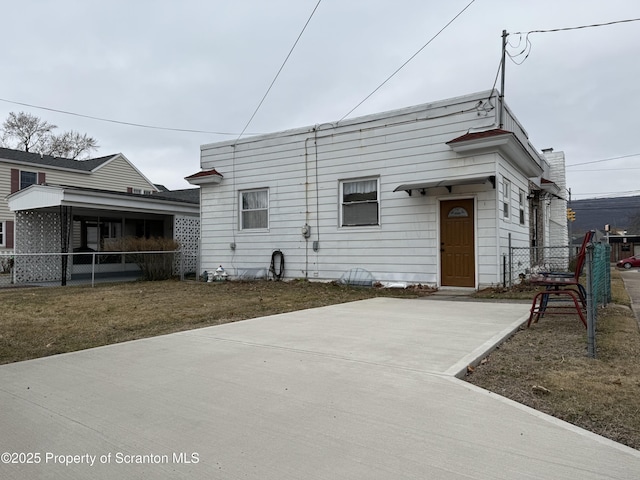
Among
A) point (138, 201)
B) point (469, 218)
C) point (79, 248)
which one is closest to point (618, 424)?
point (469, 218)

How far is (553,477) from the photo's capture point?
2127 mm

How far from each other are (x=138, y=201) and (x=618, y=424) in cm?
1541

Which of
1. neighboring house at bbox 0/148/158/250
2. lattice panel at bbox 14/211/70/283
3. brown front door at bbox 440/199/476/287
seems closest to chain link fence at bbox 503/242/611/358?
brown front door at bbox 440/199/476/287

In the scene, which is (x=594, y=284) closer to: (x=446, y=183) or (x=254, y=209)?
(x=446, y=183)

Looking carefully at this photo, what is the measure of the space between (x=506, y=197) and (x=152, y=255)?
10.9 metres

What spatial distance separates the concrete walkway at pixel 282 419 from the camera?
2.27m

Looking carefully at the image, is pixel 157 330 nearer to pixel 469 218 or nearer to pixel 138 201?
pixel 469 218

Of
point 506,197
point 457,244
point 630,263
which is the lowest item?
point 630,263

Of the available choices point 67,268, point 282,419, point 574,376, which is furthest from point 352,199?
point 67,268

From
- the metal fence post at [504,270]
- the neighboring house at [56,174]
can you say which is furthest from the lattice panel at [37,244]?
the metal fence post at [504,270]

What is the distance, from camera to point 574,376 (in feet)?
12.0

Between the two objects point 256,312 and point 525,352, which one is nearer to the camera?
point 525,352

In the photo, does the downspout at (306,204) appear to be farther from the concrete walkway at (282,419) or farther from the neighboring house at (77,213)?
the concrete walkway at (282,419)

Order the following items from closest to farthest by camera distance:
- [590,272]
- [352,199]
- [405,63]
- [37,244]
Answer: [590,272] < [352,199] < [405,63] < [37,244]
